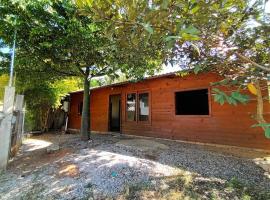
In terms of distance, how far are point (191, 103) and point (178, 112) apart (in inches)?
38.6

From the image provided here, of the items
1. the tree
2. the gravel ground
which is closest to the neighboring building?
the gravel ground

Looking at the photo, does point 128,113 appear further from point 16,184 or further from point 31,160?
point 16,184

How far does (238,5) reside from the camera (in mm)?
3236

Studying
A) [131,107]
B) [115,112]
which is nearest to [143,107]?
[131,107]

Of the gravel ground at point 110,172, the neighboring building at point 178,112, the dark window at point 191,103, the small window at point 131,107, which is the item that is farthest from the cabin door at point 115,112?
the gravel ground at point 110,172

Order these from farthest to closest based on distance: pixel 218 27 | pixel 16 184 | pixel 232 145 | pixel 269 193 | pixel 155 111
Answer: pixel 155 111 < pixel 232 145 < pixel 16 184 < pixel 269 193 < pixel 218 27

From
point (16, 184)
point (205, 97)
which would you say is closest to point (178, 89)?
point (205, 97)

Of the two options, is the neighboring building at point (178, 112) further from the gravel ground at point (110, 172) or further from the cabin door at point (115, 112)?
the gravel ground at point (110, 172)

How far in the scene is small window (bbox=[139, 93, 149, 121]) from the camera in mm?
9789

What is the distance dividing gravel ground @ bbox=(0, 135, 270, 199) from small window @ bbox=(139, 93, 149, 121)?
3.92 metres

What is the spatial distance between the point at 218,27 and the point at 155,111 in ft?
21.3

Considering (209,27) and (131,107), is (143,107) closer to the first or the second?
(131,107)

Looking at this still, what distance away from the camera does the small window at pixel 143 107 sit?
9789mm

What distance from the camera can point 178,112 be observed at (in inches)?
337
